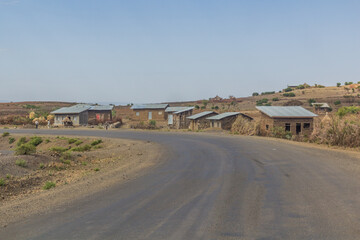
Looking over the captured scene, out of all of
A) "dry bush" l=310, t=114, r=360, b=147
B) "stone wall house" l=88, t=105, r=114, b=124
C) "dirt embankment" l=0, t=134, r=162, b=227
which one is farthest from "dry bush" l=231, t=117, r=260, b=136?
"stone wall house" l=88, t=105, r=114, b=124

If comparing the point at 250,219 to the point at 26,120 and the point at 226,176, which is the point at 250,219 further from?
the point at 26,120

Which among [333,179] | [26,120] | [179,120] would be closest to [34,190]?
[333,179]

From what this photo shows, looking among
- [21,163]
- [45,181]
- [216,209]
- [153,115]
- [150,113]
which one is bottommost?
[45,181]

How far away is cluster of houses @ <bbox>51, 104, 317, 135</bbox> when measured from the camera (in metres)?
40.9

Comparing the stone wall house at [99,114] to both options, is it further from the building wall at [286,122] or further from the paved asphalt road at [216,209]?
the paved asphalt road at [216,209]

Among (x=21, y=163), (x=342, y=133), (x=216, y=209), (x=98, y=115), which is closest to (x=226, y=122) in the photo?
(x=342, y=133)

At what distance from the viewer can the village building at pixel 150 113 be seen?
74.4 meters

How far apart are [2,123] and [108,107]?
25510 mm

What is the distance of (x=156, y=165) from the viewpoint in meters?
16.9

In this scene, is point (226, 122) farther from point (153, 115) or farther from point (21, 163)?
point (21, 163)

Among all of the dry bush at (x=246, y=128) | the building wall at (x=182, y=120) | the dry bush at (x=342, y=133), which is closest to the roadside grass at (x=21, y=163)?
the dry bush at (x=342, y=133)

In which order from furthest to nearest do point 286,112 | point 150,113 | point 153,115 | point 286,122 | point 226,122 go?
point 150,113
point 153,115
point 226,122
point 286,112
point 286,122

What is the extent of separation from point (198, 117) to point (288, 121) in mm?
17435

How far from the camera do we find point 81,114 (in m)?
69.4
